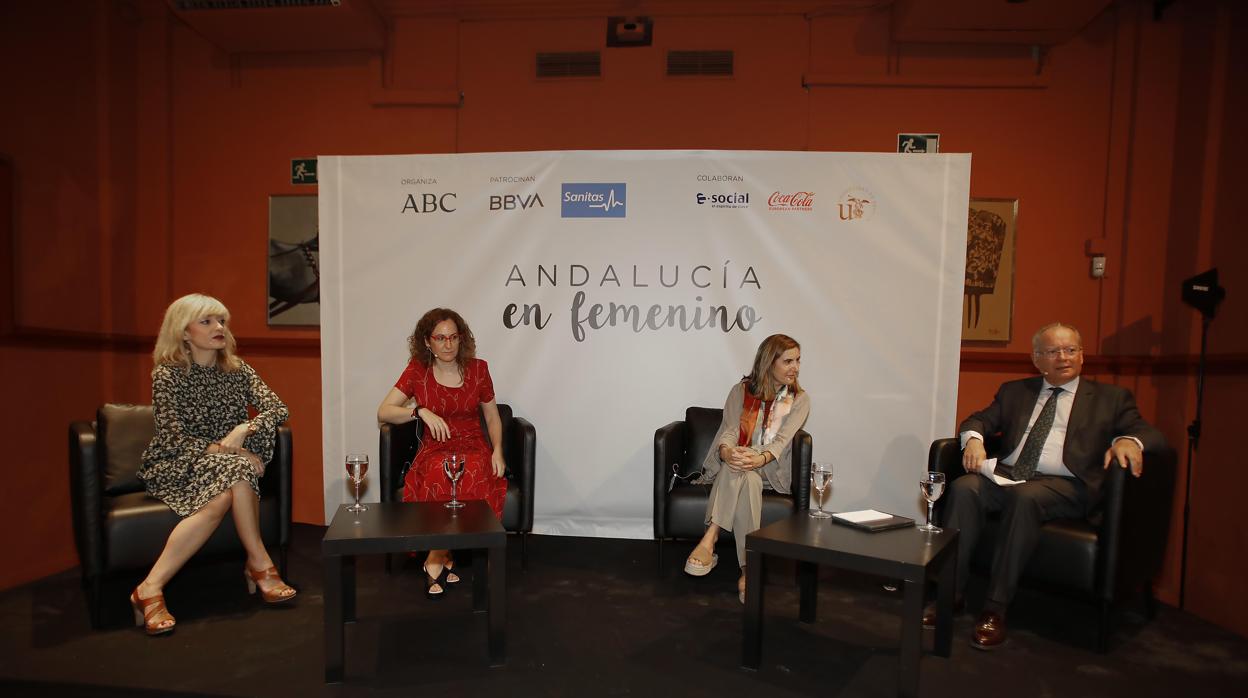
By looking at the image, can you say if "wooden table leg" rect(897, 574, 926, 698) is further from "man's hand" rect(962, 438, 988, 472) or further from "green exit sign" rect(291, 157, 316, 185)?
"green exit sign" rect(291, 157, 316, 185)

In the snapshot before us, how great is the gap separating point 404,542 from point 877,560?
4.76 ft

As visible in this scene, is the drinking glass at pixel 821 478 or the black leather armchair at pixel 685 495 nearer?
the drinking glass at pixel 821 478

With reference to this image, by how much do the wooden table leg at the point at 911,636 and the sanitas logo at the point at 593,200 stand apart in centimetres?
241

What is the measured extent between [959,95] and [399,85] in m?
3.35

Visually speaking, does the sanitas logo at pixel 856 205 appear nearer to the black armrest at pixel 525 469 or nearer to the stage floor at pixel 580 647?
the stage floor at pixel 580 647

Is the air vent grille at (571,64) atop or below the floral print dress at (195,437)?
atop

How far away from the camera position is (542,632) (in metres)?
2.51

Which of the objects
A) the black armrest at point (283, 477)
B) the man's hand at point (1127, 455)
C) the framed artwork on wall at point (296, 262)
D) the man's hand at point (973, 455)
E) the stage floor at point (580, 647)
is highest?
the framed artwork on wall at point (296, 262)

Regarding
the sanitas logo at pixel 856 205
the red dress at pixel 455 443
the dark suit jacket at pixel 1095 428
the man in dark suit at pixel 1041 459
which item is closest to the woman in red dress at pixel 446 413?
the red dress at pixel 455 443

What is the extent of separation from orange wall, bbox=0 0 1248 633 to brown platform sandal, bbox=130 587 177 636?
Result: 0.95m

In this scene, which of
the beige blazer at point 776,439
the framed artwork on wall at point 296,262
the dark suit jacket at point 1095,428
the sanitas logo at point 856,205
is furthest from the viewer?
the framed artwork on wall at point 296,262

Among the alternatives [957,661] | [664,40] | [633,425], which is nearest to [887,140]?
[664,40]

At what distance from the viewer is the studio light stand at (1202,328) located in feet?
9.68

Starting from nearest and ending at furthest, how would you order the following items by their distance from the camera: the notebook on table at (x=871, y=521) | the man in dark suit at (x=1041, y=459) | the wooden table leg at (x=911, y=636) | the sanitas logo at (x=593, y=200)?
the wooden table leg at (x=911, y=636) → the notebook on table at (x=871, y=521) → the man in dark suit at (x=1041, y=459) → the sanitas logo at (x=593, y=200)
